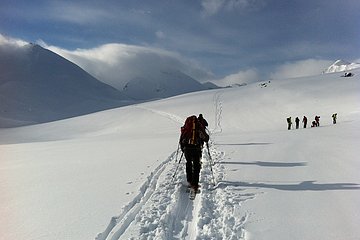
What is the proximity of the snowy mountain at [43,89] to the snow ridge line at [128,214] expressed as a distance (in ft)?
247

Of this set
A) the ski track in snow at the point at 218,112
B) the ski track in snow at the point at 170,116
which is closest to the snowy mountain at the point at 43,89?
the ski track in snow at the point at 170,116

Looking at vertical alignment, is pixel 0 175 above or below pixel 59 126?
below

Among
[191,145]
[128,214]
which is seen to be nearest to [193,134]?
[191,145]

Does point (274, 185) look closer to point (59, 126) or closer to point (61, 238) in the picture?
point (61, 238)

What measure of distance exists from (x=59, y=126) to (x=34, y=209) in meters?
45.7

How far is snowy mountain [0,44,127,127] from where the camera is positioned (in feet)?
348

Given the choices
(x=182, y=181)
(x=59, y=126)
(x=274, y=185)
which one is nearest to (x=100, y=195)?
(x=182, y=181)

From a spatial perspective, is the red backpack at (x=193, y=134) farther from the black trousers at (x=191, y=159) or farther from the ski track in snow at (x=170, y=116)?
the ski track in snow at (x=170, y=116)

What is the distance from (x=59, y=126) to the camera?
163ft

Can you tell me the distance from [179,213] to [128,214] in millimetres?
938

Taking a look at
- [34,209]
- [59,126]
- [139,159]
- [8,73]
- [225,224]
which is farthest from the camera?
[8,73]

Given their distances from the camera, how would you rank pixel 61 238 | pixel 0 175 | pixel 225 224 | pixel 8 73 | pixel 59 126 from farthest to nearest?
pixel 8 73
pixel 59 126
pixel 0 175
pixel 225 224
pixel 61 238

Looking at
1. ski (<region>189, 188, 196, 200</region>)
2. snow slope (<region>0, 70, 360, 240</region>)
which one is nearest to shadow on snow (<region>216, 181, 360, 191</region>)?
snow slope (<region>0, 70, 360, 240</region>)

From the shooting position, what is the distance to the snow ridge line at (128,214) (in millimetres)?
5164
